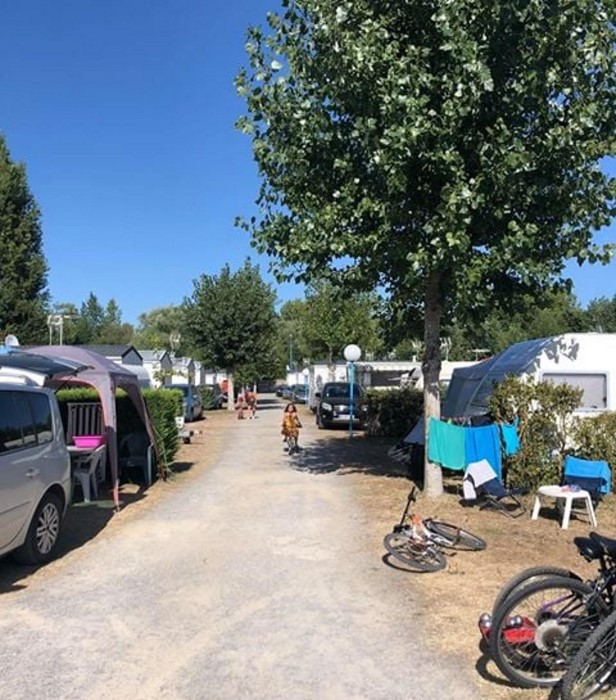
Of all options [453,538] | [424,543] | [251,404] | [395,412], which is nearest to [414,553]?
[424,543]

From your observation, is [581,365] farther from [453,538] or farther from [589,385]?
[453,538]

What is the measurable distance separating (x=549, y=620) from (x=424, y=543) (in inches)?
119

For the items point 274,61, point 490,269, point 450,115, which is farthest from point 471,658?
point 274,61

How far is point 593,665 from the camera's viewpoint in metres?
3.98

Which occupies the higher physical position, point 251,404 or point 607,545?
point 251,404

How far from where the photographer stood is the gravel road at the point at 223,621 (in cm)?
442

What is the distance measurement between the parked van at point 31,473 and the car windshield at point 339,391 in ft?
61.5

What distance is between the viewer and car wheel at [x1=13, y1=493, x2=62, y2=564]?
7.03 meters

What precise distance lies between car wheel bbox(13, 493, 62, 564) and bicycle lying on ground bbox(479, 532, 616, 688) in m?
4.61

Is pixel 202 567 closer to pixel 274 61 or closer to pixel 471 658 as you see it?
pixel 471 658

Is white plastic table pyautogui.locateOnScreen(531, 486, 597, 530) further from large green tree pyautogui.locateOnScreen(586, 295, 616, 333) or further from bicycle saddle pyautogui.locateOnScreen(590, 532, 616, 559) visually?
large green tree pyautogui.locateOnScreen(586, 295, 616, 333)

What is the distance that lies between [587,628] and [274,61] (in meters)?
9.17

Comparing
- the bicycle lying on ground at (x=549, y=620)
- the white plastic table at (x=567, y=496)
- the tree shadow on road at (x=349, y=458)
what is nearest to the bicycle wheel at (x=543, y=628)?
the bicycle lying on ground at (x=549, y=620)

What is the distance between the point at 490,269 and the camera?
32.3ft
